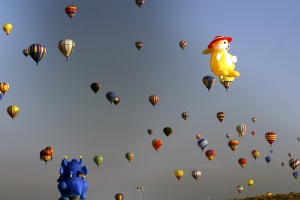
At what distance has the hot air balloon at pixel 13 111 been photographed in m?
54.7

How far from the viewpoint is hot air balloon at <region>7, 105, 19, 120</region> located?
5465cm

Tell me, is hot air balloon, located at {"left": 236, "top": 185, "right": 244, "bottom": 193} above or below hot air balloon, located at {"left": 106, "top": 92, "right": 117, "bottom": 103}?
below

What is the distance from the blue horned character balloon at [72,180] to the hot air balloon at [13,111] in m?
18.7

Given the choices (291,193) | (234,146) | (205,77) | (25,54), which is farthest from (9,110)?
(291,193)

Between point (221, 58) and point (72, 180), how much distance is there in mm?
10931

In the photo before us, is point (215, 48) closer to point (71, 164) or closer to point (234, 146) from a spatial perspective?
point (71, 164)

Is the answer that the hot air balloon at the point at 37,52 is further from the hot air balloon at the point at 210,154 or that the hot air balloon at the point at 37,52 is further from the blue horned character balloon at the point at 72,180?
the hot air balloon at the point at 210,154

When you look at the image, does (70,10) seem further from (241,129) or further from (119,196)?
(241,129)

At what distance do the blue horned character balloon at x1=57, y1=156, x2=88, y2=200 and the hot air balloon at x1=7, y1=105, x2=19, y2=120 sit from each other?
1866cm

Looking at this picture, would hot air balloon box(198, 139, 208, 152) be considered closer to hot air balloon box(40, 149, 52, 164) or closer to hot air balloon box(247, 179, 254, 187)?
hot air balloon box(247, 179, 254, 187)

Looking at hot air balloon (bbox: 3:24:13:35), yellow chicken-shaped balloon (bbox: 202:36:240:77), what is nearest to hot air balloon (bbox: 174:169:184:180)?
hot air balloon (bbox: 3:24:13:35)

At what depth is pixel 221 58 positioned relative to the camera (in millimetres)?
34969

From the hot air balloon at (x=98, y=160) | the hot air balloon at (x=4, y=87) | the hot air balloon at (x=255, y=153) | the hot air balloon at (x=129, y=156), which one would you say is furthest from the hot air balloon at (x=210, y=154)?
the hot air balloon at (x=4, y=87)

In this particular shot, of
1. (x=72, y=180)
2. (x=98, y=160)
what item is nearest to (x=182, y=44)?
(x=98, y=160)
